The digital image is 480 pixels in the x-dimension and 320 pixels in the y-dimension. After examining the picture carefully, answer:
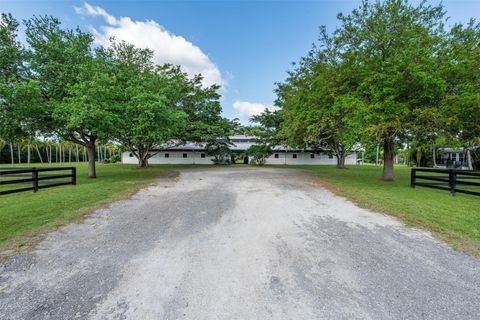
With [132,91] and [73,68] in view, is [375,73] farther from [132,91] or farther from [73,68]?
[73,68]

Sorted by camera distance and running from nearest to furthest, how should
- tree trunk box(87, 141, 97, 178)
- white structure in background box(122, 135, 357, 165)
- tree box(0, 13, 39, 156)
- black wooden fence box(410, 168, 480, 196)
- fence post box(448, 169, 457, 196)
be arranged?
1. black wooden fence box(410, 168, 480, 196)
2. fence post box(448, 169, 457, 196)
3. tree box(0, 13, 39, 156)
4. tree trunk box(87, 141, 97, 178)
5. white structure in background box(122, 135, 357, 165)

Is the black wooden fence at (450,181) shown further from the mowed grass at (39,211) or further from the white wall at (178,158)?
the white wall at (178,158)

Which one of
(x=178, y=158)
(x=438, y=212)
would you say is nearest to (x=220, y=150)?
(x=178, y=158)

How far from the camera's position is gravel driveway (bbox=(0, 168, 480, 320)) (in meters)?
2.15

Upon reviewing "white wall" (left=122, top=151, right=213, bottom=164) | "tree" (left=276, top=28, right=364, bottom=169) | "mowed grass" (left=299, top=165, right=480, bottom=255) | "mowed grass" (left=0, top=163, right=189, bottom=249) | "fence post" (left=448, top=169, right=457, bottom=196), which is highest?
"tree" (left=276, top=28, right=364, bottom=169)

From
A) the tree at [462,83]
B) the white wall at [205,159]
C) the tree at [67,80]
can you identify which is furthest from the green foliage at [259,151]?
the tree at [67,80]

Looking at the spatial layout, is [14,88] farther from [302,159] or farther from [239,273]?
[302,159]

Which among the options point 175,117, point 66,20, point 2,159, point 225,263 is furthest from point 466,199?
point 2,159

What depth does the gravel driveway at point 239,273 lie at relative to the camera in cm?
215

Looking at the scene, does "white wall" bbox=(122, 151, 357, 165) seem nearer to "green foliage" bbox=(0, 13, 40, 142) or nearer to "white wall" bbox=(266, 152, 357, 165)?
"white wall" bbox=(266, 152, 357, 165)

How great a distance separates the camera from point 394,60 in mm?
8773

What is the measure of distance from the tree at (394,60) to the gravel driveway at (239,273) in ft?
21.3

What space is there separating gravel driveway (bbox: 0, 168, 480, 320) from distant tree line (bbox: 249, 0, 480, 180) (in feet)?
21.2

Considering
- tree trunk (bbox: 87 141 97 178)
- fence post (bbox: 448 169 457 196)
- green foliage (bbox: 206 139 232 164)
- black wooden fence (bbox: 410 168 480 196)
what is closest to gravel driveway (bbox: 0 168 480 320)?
black wooden fence (bbox: 410 168 480 196)
